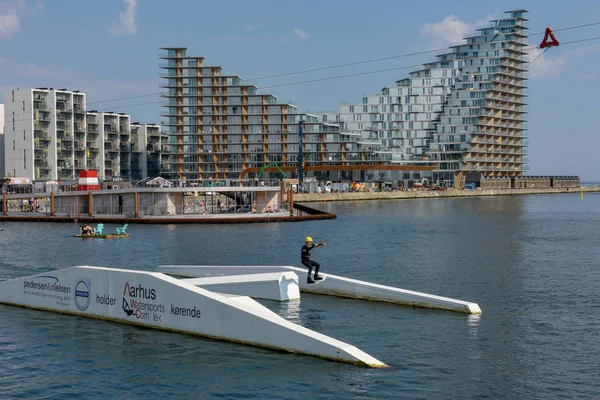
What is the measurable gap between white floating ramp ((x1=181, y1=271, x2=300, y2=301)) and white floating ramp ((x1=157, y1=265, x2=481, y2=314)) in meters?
1.86

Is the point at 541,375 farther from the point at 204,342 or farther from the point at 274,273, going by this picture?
the point at 274,273

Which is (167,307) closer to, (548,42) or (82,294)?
(82,294)

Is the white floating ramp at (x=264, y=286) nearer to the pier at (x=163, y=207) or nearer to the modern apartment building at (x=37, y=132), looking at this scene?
the pier at (x=163, y=207)

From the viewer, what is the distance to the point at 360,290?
34.7 m

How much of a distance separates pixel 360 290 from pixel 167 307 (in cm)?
1074

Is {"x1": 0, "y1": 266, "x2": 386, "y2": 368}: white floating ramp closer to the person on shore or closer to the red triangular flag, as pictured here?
the person on shore

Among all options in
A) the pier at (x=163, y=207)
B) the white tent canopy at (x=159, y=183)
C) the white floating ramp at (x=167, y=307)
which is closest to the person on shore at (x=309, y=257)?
the white floating ramp at (x=167, y=307)

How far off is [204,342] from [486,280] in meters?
22.7

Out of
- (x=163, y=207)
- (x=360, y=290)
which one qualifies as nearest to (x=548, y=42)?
(x=360, y=290)

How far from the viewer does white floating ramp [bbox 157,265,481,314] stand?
105 feet

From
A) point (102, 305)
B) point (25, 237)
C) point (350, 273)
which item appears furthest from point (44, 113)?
point (102, 305)

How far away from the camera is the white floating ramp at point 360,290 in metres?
31.9

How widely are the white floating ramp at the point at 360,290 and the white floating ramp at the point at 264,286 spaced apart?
186cm

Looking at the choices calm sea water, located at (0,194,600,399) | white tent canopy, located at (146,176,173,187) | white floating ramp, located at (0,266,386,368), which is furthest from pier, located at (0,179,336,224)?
white floating ramp, located at (0,266,386,368)
